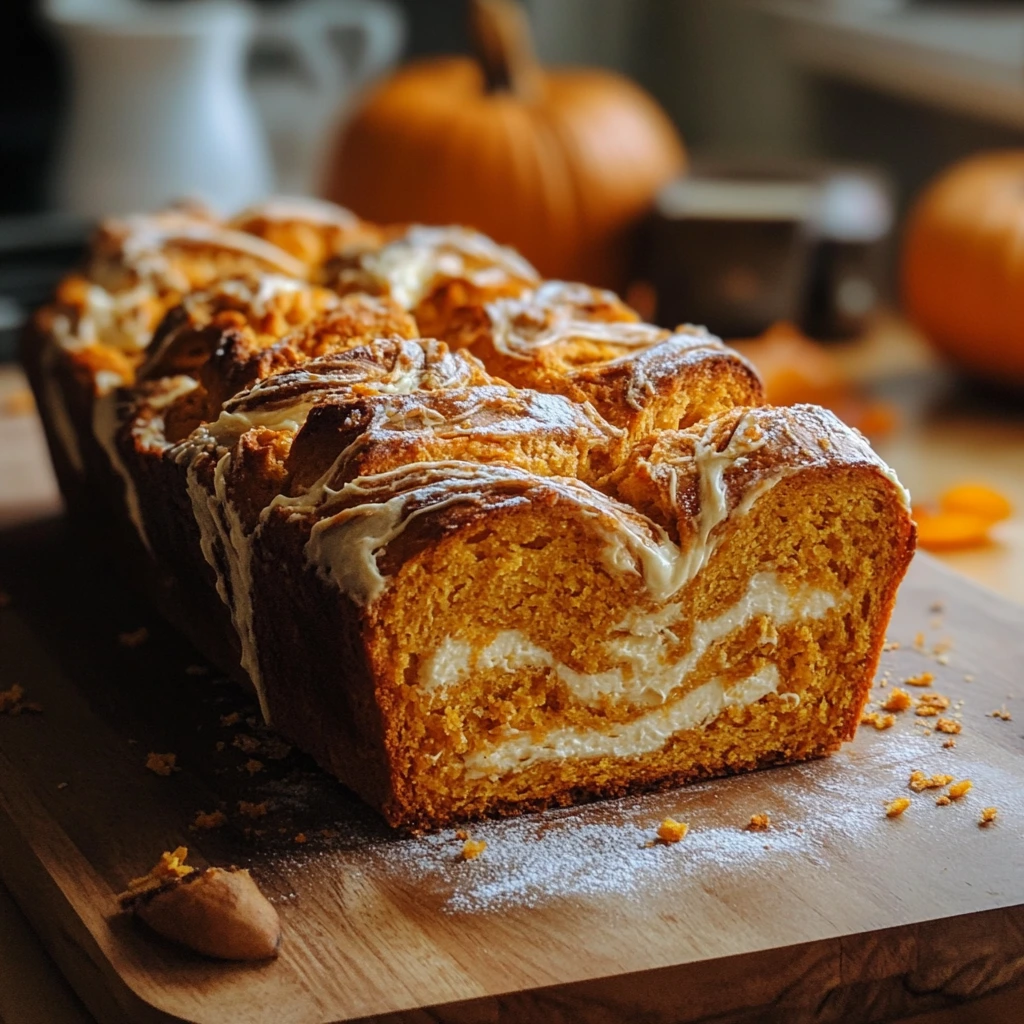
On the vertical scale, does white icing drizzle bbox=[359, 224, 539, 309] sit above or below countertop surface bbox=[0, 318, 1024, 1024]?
above

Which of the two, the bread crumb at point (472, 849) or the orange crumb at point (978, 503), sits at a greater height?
the bread crumb at point (472, 849)

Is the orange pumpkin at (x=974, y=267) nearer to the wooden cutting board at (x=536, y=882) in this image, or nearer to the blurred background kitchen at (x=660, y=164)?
the blurred background kitchen at (x=660, y=164)

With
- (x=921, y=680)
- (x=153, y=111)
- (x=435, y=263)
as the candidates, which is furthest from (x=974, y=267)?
(x=153, y=111)

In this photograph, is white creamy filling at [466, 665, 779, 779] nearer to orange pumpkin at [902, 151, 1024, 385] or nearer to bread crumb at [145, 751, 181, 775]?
bread crumb at [145, 751, 181, 775]

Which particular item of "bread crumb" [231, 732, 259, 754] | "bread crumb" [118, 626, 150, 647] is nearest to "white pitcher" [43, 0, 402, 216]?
"bread crumb" [118, 626, 150, 647]

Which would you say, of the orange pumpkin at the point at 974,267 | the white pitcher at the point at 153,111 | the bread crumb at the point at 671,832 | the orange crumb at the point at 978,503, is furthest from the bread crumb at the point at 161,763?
the white pitcher at the point at 153,111
